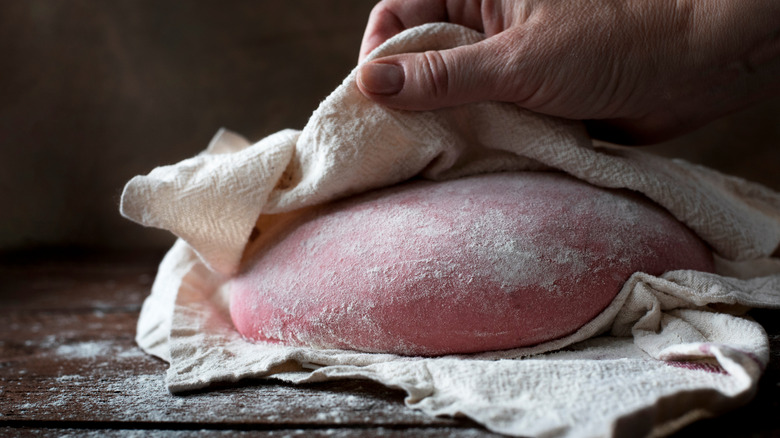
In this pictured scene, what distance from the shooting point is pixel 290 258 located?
854 mm

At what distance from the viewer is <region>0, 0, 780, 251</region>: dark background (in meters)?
2.42

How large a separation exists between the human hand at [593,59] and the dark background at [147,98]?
164 centimetres

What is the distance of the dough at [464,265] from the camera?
729 millimetres

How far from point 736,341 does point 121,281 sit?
1516mm

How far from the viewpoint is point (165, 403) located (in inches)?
28.5

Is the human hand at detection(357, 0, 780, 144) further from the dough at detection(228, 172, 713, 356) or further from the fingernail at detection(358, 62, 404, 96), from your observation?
the dough at detection(228, 172, 713, 356)

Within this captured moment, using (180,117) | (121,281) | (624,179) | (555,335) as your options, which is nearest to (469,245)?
(555,335)

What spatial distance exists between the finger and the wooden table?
53 cm

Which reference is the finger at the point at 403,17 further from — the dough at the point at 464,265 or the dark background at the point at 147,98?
the dark background at the point at 147,98

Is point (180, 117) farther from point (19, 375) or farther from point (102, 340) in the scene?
point (19, 375)

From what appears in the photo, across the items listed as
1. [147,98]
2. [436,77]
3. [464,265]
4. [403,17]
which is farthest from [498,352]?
[147,98]

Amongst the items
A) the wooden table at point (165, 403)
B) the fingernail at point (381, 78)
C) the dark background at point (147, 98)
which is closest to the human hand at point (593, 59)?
the fingernail at point (381, 78)

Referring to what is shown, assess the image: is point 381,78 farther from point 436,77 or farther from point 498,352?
point 498,352

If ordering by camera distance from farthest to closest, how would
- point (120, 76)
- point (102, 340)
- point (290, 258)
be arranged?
1. point (120, 76)
2. point (102, 340)
3. point (290, 258)
